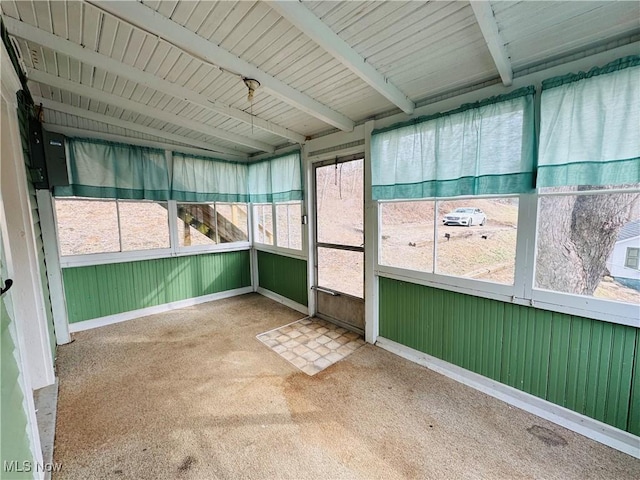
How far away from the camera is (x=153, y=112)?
8.68ft

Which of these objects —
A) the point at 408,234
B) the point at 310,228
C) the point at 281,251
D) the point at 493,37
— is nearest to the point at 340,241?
the point at 310,228

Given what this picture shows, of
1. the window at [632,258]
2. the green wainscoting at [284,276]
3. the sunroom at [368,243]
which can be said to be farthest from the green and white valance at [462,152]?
the green wainscoting at [284,276]

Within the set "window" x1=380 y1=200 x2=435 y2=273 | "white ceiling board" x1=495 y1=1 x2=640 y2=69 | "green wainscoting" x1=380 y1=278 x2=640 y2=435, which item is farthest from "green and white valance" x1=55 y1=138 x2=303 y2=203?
"white ceiling board" x1=495 y1=1 x2=640 y2=69

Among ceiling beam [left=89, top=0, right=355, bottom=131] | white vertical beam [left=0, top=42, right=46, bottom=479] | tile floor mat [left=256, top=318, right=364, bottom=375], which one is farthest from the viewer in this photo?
tile floor mat [left=256, top=318, right=364, bottom=375]

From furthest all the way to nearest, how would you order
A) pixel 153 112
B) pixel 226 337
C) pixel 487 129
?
pixel 226 337
pixel 153 112
pixel 487 129

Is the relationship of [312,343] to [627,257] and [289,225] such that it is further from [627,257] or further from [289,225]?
[627,257]

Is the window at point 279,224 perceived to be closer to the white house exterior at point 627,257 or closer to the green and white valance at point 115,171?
the green and white valance at point 115,171

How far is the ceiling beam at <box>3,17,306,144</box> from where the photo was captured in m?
1.53

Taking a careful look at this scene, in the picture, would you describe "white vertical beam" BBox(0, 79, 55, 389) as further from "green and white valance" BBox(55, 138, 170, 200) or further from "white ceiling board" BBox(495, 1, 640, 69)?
"white ceiling board" BBox(495, 1, 640, 69)

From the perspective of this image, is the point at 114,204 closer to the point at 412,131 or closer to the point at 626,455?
the point at 412,131

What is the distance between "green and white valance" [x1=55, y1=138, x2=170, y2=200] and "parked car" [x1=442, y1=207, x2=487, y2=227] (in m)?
3.52

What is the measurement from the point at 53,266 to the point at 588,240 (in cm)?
472

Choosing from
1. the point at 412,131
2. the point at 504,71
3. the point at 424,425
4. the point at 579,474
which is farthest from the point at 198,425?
the point at 504,71

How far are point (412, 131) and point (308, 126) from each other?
129 cm
